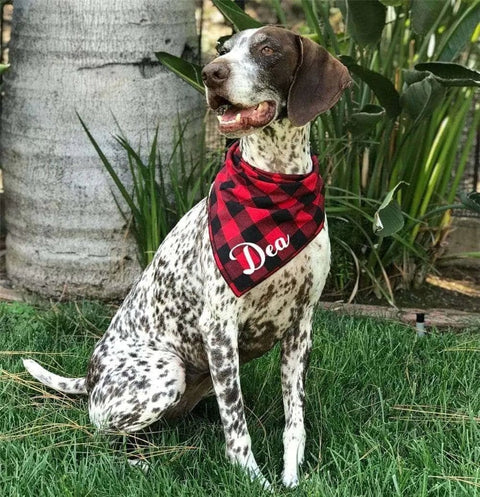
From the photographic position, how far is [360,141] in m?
5.17

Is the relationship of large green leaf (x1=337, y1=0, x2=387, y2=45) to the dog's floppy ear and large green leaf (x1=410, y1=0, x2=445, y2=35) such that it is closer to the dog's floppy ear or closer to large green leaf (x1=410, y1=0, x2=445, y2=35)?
large green leaf (x1=410, y1=0, x2=445, y2=35)

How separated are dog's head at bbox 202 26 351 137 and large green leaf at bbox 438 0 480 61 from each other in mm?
1837

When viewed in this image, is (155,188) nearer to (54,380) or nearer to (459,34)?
(54,380)

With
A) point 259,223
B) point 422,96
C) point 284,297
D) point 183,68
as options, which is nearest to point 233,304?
point 284,297

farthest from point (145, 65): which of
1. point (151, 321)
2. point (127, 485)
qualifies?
point (127, 485)

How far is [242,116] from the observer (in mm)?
3088

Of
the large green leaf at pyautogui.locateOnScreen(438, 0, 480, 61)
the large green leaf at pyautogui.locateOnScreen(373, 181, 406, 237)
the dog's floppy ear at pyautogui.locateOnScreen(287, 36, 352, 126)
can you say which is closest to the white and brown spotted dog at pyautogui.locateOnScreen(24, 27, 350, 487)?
the dog's floppy ear at pyautogui.locateOnScreen(287, 36, 352, 126)

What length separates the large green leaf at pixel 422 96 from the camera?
444 cm

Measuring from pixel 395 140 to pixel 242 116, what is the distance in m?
2.49

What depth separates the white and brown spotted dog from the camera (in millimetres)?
3133

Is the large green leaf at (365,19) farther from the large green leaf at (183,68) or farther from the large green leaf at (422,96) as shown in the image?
the large green leaf at (183,68)

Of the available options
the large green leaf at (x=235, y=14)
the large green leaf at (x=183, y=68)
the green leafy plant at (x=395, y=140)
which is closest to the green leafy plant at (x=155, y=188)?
the large green leaf at (x=183, y=68)

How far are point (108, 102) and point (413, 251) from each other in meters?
1.86

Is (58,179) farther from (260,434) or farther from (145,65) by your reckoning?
(260,434)
